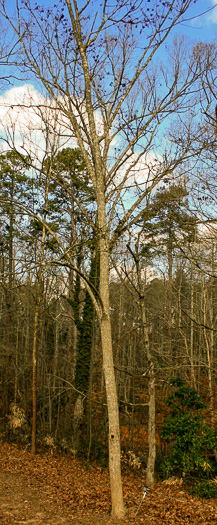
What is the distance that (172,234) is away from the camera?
10102 millimetres

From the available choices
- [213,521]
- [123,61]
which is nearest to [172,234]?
[123,61]

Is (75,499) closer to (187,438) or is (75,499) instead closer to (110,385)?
(110,385)

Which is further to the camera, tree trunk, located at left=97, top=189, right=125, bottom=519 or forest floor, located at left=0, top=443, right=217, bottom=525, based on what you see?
forest floor, located at left=0, top=443, right=217, bottom=525

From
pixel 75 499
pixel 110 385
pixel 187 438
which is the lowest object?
pixel 75 499

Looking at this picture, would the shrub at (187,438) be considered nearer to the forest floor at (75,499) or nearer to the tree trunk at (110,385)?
the forest floor at (75,499)

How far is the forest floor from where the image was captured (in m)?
6.45

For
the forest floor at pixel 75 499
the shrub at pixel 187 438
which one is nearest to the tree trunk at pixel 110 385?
the forest floor at pixel 75 499

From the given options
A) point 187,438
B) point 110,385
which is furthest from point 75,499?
point 187,438

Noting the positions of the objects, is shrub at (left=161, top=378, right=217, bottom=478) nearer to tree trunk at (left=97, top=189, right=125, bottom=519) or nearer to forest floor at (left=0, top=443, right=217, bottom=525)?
forest floor at (left=0, top=443, right=217, bottom=525)

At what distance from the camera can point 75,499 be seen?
7562mm

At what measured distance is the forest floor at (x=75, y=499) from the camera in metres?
6.45

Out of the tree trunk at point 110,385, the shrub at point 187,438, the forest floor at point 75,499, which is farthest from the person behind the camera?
the shrub at point 187,438

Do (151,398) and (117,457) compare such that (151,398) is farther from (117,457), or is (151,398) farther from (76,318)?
(76,318)

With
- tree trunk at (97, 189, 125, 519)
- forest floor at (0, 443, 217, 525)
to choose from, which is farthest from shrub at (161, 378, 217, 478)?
tree trunk at (97, 189, 125, 519)
